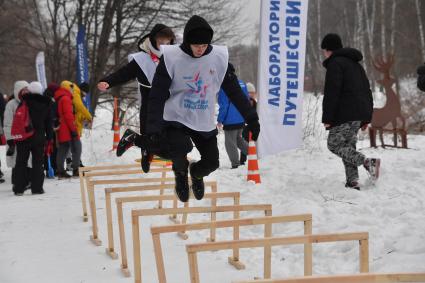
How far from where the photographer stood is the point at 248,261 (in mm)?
5301

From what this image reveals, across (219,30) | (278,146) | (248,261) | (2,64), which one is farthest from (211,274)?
(2,64)

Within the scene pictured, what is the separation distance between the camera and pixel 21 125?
8.65 meters

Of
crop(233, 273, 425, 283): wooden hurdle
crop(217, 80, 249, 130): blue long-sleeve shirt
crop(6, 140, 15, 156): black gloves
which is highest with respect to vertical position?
crop(217, 80, 249, 130): blue long-sleeve shirt

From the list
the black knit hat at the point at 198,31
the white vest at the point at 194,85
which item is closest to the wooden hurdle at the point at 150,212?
the white vest at the point at 194,85

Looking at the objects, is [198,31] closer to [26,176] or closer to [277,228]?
[277,228]

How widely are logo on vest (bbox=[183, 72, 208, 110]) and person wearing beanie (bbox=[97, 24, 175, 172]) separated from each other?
83 cm

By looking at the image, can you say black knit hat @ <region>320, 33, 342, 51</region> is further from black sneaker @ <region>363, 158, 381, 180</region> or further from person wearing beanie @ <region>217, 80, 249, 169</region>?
person wearing beanie @ <region>217, 80, 249, 169</region>

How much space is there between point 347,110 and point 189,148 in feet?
9.21

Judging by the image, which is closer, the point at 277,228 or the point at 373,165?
the point at 277,228

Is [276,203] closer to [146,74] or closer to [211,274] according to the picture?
[211,274]

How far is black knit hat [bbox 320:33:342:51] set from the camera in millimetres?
6980

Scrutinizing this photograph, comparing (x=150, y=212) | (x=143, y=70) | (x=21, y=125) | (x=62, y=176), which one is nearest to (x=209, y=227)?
(x=150, y=212)

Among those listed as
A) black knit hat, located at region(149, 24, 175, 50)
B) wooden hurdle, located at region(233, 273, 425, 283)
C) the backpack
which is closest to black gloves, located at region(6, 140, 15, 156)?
the backpack

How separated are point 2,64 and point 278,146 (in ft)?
91.7
